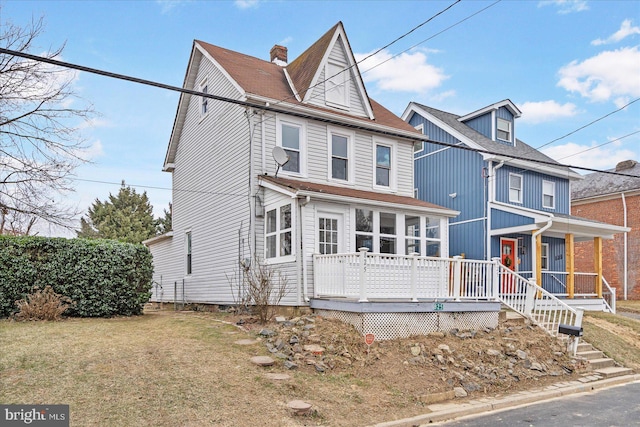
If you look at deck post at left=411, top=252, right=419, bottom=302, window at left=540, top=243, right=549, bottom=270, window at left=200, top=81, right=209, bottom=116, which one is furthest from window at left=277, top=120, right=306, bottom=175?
window at left=540, top=243, right=549, bottom=270

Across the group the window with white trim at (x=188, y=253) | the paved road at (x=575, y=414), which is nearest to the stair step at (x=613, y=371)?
the paved road at (x=575, y=414)

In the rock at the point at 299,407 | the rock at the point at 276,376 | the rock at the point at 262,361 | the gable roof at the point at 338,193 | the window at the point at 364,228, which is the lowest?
the rock at the point at 299,407

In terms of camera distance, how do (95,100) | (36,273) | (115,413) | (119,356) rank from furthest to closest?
(95,100), (36,273), (119,356), (115,413)

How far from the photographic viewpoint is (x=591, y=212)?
27766 millimetres

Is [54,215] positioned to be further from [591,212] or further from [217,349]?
[591,212]

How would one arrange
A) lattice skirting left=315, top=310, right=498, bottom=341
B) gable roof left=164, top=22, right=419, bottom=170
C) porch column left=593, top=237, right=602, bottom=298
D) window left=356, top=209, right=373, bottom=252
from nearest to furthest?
lattice skirting left=315, top=310, right=498, bottom=341, window left=356, top=209, right=373, bottom=252, gable roof left=164, top=22, right=419, bottom=170, porch column left=593, top=237, right=602, bottom=298

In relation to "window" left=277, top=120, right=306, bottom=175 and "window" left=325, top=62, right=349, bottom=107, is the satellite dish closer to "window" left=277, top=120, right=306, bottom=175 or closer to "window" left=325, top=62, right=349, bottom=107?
"window" left=277, top=120, right=306, bottom=175

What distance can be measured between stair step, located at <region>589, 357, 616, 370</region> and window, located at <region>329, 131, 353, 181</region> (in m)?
8.19

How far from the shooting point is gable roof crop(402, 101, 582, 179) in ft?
64.3

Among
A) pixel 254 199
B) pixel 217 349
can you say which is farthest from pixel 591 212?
pixel 217 349

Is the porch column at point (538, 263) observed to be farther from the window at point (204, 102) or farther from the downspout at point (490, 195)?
the window at point (204, 102)

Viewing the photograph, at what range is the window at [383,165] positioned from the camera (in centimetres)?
1619

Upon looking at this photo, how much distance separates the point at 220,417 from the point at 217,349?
279 centimetres

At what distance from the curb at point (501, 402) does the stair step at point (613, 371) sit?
0.17m
